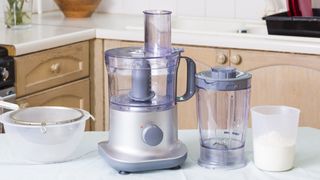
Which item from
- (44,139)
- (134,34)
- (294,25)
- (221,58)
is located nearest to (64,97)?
(134,34)

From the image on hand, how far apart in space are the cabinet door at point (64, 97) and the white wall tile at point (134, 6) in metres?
0.74

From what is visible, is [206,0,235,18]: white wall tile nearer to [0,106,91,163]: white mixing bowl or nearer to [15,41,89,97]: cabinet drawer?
[15,41,89,97]: cabinet drawer

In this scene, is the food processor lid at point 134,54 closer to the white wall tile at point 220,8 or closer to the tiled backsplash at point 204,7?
the tiled backsplash at point 204,7

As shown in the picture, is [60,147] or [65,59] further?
[65,59]

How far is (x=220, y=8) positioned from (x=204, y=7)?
9 cm

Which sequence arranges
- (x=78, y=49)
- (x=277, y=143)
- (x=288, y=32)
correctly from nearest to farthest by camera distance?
(x=277, y=143) → (x=288, y=32) → (x=78, y=49)

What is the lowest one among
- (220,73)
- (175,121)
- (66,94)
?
(66,94)

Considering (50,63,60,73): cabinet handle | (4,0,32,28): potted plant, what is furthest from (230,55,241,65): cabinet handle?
(4,0,32,28): potted plant

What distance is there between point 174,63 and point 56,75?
4.73 ft

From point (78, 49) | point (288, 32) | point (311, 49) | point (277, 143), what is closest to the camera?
point (277, 143)

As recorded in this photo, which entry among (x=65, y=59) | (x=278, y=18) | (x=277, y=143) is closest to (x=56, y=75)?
(x=65, y=59)

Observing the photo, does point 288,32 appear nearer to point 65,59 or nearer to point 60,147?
point 65,59

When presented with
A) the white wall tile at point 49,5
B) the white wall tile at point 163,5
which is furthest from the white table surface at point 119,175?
the white wall tile at point 49,5

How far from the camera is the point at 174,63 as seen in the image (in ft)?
4.52
